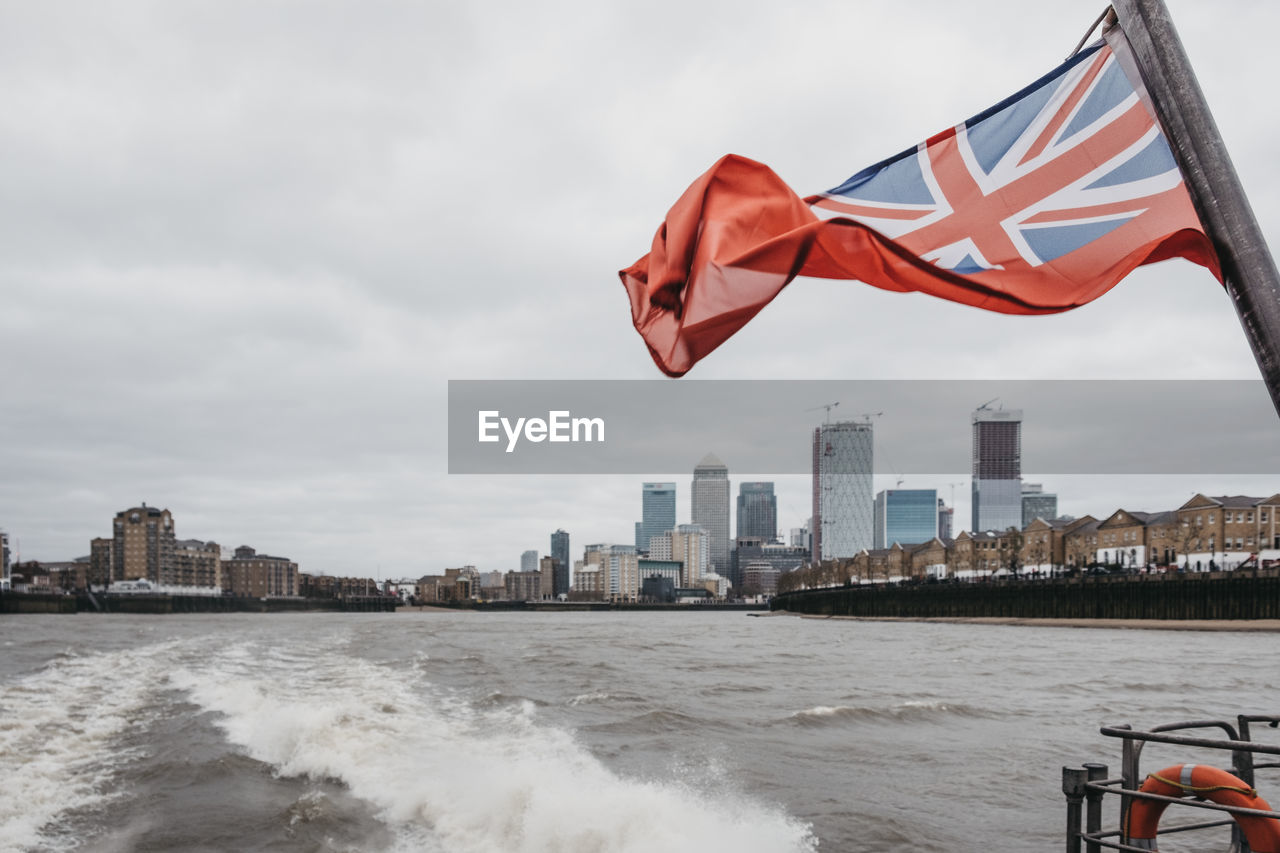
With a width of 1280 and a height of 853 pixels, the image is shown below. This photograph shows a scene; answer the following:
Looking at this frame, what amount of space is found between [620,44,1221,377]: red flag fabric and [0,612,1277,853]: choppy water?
9.02m

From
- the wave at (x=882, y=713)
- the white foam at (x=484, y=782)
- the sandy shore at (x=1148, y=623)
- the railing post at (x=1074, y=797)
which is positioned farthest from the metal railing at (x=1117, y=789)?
the sandy shore at (x=1148, y=623)

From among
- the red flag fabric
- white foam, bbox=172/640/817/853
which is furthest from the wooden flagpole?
white foam, bbox=172/640/817/853

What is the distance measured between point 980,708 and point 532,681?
42.5 feet

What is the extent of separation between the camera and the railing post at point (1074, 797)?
5465 millimetres

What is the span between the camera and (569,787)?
14.3 meters

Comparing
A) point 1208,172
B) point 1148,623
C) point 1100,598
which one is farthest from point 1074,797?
point 1100,598

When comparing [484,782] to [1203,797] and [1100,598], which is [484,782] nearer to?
[1203,797]

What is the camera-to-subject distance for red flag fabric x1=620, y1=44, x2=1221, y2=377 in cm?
441

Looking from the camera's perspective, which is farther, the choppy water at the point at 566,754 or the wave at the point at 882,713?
the wave at the point at 882,713

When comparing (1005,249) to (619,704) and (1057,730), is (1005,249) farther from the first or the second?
(619,704)

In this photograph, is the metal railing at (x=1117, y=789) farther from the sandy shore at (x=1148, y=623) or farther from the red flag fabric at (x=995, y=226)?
the sandy shore at (x=1148, y=623)

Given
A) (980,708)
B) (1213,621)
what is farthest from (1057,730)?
(1213,621)

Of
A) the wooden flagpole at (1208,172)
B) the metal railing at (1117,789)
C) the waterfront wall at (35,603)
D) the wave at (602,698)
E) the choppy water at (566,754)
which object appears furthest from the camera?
the waterfront wall at (35,603)

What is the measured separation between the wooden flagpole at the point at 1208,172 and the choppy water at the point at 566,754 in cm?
991
